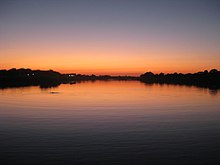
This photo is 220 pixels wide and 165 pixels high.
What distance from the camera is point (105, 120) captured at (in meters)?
33.8

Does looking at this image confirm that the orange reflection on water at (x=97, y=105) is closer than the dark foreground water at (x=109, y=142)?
No

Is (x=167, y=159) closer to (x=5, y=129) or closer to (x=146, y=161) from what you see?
(x=146, y=161)

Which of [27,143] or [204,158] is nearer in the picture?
[204,158]

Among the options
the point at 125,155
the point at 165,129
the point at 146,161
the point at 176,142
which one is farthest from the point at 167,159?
the point at 165,129

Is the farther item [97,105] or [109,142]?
[97,105]

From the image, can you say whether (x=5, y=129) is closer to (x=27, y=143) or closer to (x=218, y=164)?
(x=27, y=143)

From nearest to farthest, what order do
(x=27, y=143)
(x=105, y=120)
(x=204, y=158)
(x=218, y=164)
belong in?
(x=218, y=164), (x=204, y=158), (x=27, y=143), (x=105, y=120)

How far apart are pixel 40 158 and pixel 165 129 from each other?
14.9 meters

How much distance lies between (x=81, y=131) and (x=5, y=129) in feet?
26.4

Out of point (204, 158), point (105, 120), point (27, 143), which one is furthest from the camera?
point (105, 120)

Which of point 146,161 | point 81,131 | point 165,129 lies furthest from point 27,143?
point 165,129

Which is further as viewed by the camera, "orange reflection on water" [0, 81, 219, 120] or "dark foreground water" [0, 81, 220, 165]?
"orange reflection on water" [0, 81, 219, 120]

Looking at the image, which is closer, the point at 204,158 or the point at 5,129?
the point at 204,158

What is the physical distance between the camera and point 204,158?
17797mm
